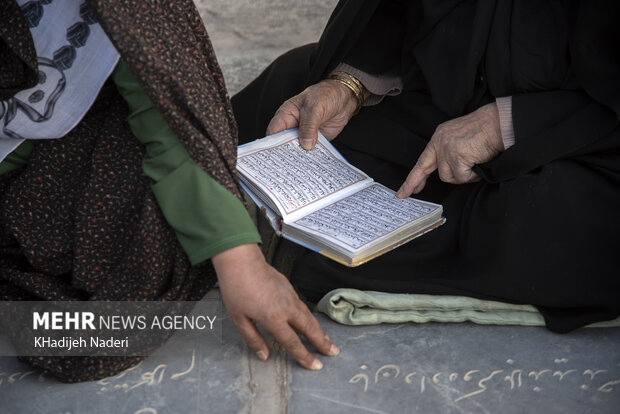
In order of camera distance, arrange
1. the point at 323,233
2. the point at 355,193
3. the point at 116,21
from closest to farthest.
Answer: the point at 116,21, the point at 323,233, the point at 355,193

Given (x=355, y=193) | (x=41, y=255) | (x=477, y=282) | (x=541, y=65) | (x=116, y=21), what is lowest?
(x=477, y=282)

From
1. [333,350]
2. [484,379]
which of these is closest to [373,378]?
[333,350]

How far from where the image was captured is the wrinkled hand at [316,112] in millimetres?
1865

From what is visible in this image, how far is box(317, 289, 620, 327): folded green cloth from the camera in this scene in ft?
5.28

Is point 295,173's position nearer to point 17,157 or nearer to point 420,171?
point 420,171

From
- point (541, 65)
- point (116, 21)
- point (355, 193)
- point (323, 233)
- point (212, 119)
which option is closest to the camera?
point (116, 21)

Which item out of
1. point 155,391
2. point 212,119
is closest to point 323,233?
point 212,119

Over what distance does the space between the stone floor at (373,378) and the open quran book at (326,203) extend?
0.73ft

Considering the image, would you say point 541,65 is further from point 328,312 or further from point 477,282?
point 328,312

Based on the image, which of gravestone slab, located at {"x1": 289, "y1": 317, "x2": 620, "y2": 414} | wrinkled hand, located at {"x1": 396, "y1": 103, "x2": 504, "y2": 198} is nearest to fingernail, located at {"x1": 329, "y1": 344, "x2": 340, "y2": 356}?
gravestone slab, located at {"x1": 289, "y1": 317, "x2": 620, "y2": 414}

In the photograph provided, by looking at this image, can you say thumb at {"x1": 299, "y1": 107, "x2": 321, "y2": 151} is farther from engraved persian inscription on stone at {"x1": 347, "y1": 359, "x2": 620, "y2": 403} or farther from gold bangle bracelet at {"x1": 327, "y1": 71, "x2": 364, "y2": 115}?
engraved persian inscription on stone at {"x1": 347, "y1": 359, "x2": 620, "y2": 403}

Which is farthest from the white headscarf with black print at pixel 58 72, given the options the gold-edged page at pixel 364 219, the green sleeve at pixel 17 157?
the gold-edged page at pixel 364 219

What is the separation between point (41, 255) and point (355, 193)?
799 millimetres

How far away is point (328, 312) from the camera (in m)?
1.63
